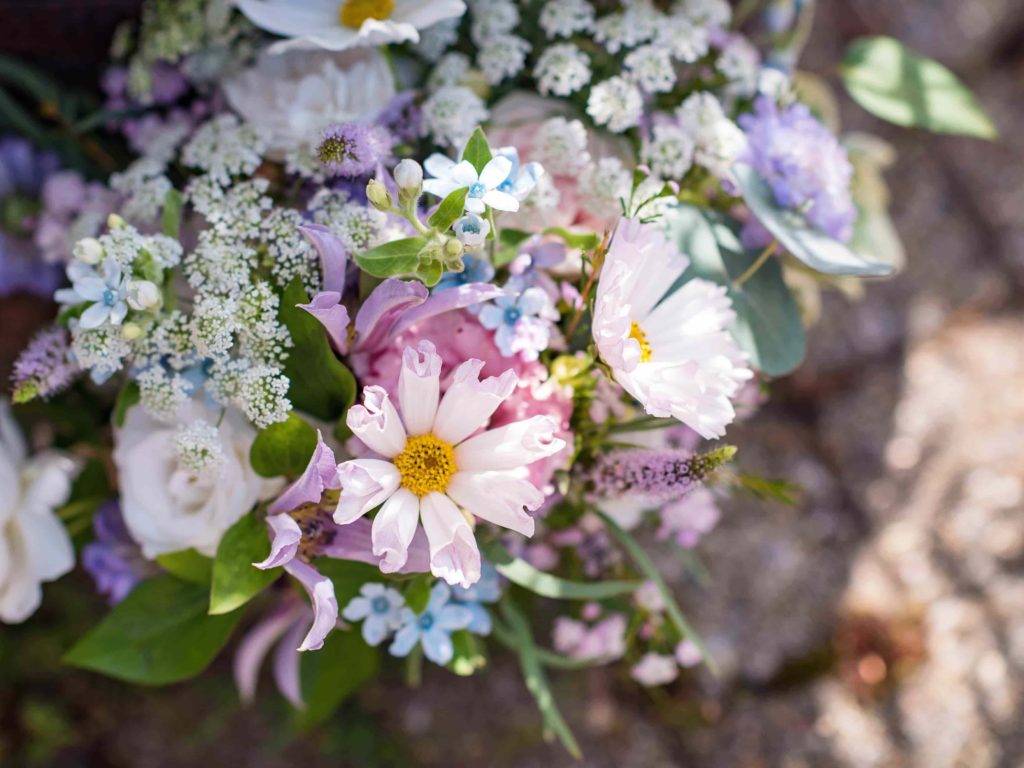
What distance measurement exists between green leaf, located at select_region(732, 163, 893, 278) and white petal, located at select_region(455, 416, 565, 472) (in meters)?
0.24

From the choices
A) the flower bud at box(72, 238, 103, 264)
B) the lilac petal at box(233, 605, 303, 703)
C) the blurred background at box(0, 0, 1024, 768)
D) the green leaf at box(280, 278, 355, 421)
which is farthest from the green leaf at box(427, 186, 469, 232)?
the blurred background at box(0, 0, 1024, 768)

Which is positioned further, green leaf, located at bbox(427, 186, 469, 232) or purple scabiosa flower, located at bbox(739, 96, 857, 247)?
purple scabiosa flower, located at bbox(739, 96, 857, 247)

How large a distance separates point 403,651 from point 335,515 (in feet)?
0.49

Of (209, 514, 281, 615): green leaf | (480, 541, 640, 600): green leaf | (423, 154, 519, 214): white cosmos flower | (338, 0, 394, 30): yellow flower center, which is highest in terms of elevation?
(338, 0, 394, 30): yellow flower center

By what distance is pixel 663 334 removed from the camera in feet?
2.04

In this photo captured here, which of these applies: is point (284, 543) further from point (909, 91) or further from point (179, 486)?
point (909, 91)

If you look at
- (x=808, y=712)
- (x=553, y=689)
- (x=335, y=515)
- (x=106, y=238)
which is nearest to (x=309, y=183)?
(x=106, y=238)

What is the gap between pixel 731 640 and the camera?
104 cm

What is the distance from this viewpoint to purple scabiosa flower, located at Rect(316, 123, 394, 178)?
0.58 metres

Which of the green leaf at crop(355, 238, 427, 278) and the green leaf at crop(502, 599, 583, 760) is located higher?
the green leaf at crop(355, 238, 427, 278)

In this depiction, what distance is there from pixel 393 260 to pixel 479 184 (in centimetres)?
7

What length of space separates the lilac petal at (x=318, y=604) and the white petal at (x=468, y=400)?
11 centimetres

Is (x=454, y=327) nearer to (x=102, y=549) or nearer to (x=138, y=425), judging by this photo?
(x=138, y=425)

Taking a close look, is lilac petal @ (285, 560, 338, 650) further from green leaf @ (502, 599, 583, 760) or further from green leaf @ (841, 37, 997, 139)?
green leaf @ (841, 37, 997, 139)
